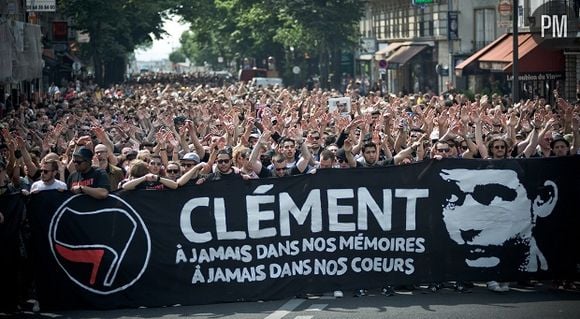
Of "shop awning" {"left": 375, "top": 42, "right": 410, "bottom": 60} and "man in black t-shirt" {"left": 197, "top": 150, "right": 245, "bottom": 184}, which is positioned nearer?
"man in black t-shirt" {"left": 197, "top": 150, "right": 245, "bottom": 184}

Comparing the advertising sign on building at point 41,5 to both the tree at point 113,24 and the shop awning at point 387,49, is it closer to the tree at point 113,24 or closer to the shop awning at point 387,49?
the tree at point 113,24

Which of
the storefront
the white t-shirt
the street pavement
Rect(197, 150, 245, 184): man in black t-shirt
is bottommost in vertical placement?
the street pavement

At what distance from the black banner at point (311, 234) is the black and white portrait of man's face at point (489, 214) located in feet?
0.03

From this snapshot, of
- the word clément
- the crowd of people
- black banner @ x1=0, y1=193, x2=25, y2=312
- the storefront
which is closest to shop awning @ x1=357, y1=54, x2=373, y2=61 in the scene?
the storefront

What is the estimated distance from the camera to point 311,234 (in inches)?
467

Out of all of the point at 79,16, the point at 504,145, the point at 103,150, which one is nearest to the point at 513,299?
the point at 504,145

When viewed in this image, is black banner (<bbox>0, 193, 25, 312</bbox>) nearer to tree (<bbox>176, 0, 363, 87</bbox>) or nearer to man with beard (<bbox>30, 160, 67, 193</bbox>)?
man with beard (<bbox>30, 160, 67, 193</bbox>)

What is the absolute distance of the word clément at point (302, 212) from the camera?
Result: 38.5ft

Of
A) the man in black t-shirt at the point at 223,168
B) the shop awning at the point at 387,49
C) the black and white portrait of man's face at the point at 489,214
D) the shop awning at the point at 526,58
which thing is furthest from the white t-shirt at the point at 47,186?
the shop awning at the point at 387,49

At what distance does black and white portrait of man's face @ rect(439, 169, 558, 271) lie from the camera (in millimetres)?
12031

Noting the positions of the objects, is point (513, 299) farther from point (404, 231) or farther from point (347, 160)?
point (347, 160)

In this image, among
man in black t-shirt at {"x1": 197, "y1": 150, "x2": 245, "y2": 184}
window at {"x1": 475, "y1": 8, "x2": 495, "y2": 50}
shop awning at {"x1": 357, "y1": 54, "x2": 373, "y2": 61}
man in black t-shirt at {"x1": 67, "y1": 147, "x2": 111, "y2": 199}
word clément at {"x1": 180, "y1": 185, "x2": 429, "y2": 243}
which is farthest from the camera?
shop awning at {"x1": 357, "y1": 54, "x2": 373, "y2": 61}

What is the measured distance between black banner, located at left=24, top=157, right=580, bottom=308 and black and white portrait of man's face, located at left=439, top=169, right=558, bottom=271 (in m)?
0.01

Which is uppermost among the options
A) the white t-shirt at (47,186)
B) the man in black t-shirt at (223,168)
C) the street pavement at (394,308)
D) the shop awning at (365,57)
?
the shop awning at (365,57)
